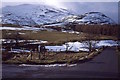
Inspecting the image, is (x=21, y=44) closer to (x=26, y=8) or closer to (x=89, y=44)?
(x=26, y=8)

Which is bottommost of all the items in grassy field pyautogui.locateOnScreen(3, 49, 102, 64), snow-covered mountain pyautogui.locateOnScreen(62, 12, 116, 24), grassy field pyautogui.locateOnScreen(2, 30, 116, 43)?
grassy field pyautogui.locateOnScreen(3, 49, 102, 64)

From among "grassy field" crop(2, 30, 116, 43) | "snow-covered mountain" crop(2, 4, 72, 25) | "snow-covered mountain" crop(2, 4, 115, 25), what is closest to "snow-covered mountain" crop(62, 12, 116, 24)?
"snow-covered mountain" crop(2, 4, 115, 25)

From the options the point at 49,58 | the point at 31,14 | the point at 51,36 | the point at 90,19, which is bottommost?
the point at 49,58

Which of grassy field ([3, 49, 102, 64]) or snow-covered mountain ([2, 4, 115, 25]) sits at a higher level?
snow-covered mountain ([2, 4, 115, 25])

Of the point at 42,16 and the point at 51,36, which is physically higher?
the point at 42,16

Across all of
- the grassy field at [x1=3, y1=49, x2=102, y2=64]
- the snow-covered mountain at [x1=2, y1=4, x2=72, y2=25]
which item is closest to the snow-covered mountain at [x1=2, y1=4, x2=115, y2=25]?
the snow-covered mountain at [x1=2, y1=4, x2=72, y2=25]

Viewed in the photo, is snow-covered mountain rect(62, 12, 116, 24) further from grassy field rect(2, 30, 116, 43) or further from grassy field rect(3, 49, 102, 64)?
grassy field rect(3, 49, 102, 64)

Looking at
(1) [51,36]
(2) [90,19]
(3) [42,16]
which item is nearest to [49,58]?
(1) [51,36]

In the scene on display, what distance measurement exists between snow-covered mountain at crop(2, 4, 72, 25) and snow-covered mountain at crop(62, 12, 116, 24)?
12cm

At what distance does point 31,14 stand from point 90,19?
113 centimetres

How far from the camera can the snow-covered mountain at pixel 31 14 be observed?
22.2ft

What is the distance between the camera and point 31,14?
6906 millimetres

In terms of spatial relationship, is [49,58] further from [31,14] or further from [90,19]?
[90,19]

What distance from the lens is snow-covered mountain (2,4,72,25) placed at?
6.78 m
